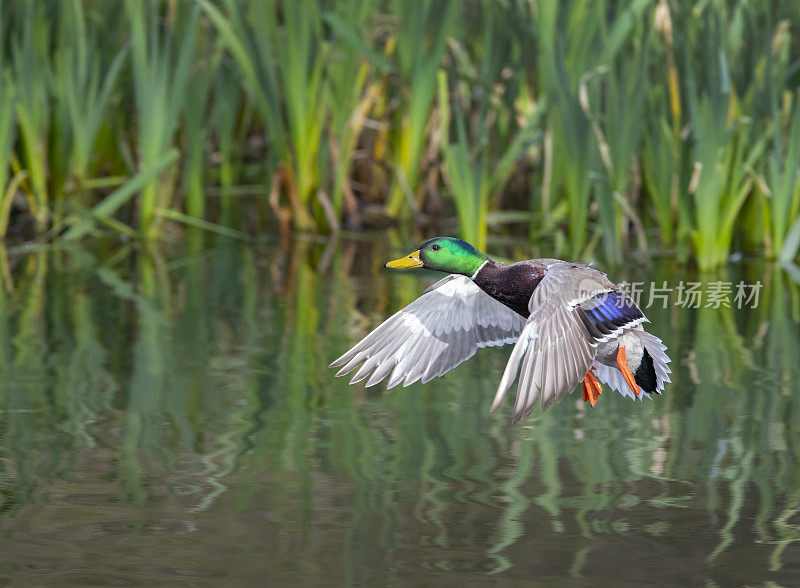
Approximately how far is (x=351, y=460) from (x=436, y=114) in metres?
4.25

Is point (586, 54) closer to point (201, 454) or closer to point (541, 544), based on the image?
point (201, 454)

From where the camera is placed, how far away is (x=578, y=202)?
6.12 metres

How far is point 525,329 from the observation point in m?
3.16

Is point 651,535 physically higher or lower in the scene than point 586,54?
lower

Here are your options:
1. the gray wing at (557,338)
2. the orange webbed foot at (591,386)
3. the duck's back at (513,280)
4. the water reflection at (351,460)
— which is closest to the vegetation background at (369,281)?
the water reflection at (351,460)

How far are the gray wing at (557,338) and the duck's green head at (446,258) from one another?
31 centimetres

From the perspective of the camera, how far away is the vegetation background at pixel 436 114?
19.5ft

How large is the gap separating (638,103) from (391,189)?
1.90m

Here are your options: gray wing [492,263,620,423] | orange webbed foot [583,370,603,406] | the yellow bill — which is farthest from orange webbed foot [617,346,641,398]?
the yellow bill

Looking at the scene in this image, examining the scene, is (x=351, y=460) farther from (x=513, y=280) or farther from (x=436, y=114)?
(x=436, y=114)

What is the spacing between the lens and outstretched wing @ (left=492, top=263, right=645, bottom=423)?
9.96 ft

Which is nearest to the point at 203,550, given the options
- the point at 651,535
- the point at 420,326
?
the point at 651,535

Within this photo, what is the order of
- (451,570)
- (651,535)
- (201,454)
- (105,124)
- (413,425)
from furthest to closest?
(105,124) < (413,425) < (201,454) < (651,535) < (451,570)

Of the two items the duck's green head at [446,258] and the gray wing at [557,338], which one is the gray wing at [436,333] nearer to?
the duck's green head at [446,258]
